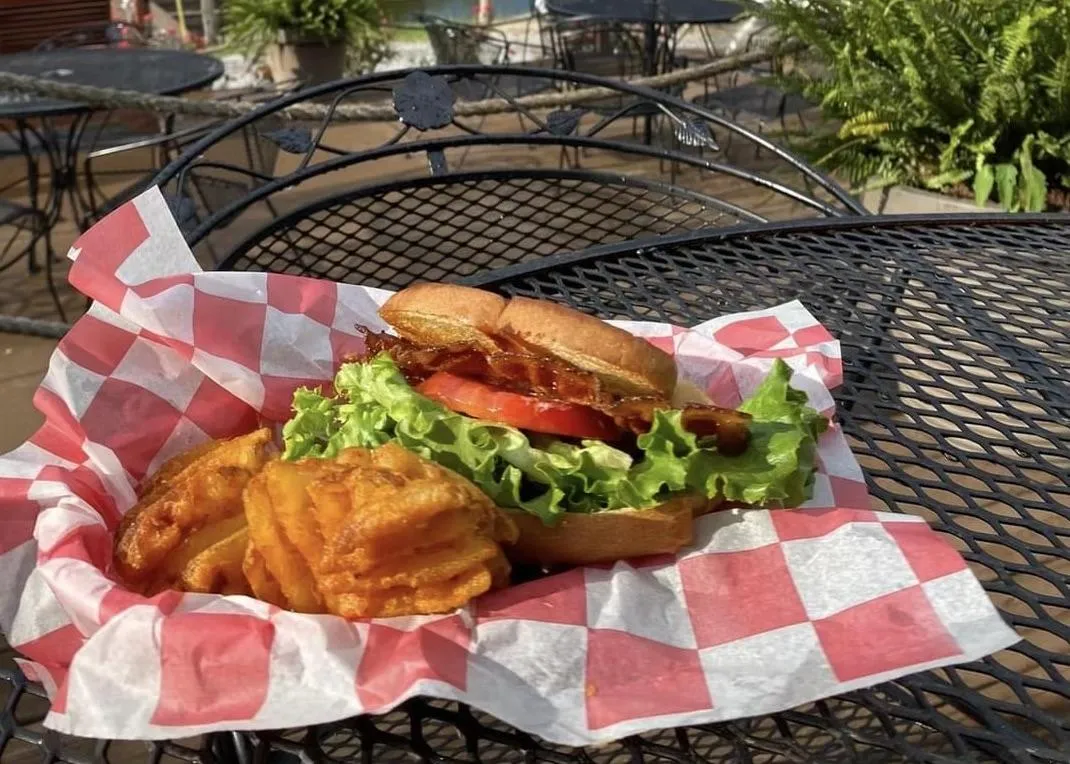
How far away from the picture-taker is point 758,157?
6.62 metres

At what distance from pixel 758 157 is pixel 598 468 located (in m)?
5.88

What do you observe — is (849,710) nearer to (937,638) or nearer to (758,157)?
(937,638)

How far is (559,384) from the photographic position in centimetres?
127

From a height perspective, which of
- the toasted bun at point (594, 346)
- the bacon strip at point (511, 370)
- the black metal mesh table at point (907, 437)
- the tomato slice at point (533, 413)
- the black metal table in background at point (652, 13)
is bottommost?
the black metal mesh table at point (907, 437)

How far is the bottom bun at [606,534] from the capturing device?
3.77 ft

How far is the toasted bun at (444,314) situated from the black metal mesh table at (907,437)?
0.45 m

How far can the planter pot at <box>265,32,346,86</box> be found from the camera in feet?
26.2

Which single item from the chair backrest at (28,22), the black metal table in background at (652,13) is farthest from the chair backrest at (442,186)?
the chair backrest at (28,22)

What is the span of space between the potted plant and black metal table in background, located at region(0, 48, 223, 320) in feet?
8.76

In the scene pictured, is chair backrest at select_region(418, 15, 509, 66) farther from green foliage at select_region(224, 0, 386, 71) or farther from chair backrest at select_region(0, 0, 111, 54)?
chair backrest at select_region(0, 0, 111, 54)

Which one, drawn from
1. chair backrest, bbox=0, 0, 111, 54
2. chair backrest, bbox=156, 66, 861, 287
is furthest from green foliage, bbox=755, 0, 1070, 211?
chair backrest, bbox=0, 0, 111, 54

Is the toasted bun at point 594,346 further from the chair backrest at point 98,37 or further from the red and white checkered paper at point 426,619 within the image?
the chair backrest at point 98,37

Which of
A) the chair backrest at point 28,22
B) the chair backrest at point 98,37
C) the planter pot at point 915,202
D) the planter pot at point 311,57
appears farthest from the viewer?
the planter pot at point 311,57

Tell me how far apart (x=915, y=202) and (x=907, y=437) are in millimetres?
2147
